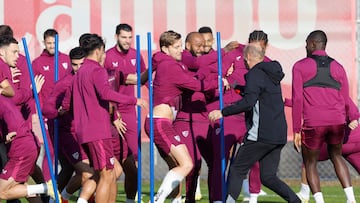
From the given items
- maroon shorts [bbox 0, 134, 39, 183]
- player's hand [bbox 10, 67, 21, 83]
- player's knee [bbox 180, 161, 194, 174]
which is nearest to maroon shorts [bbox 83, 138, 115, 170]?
maroon shorts [bbox 0, 134, 39, 183]

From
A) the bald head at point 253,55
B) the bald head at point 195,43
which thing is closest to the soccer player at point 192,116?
the bald head at point 195,43

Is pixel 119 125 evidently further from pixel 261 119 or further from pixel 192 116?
pixel 261 119

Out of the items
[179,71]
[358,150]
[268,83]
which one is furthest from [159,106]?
[358,150]

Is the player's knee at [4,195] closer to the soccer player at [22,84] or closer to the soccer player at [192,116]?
the soccer player at [22,84]

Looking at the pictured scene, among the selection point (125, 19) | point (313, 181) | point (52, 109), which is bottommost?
point (313, 181)

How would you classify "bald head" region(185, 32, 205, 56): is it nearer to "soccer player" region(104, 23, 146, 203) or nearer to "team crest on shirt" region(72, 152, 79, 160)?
"soccer player" region(104, 23, 146, 203)

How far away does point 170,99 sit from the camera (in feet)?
46.3

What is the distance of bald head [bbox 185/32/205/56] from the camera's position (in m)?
14.9

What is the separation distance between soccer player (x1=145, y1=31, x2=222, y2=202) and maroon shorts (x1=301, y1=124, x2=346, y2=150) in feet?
4.30

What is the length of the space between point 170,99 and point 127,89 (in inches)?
82.1

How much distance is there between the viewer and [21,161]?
1338 cm

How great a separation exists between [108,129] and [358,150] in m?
3.63

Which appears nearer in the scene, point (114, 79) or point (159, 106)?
point (159, 106)

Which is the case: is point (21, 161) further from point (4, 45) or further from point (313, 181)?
point (313, 181)
